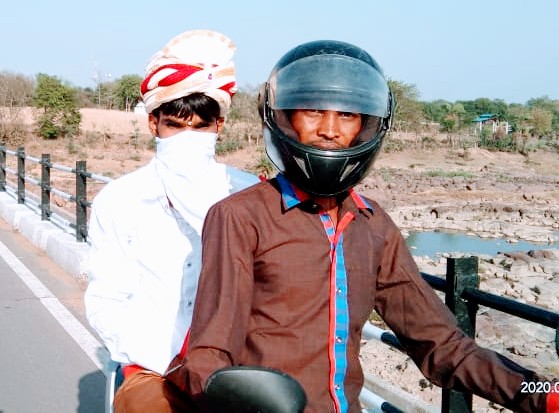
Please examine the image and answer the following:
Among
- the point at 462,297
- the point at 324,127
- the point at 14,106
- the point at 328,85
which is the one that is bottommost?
the point at 462,297

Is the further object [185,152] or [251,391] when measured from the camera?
[185,152]

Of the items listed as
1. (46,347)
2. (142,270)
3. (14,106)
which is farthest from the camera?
(14,106)

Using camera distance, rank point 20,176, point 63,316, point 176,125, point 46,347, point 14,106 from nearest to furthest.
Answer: point 176,125
point 46,347
point 63,316
point 20,176
point 14,106

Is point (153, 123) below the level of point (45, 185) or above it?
above

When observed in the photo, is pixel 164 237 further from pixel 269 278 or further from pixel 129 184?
pixel 269 278

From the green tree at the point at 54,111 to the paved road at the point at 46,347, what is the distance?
3456 cm

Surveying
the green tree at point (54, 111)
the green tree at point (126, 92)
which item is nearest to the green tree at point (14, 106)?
the green tree at point (54, 111)

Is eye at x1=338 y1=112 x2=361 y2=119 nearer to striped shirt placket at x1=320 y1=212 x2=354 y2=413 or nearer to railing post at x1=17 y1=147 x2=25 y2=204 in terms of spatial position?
striped shirt placket at x1=320 y1=212 x2=354 y2=413

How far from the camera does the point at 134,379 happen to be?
7.75 ft

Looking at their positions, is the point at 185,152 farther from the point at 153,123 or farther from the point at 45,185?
the point at 45,185

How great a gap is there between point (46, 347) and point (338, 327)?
4.48 meters

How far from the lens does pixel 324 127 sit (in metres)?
2.08

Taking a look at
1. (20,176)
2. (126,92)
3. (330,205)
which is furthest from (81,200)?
(126,92)

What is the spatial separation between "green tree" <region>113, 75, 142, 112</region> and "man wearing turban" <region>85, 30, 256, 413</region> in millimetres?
72248
